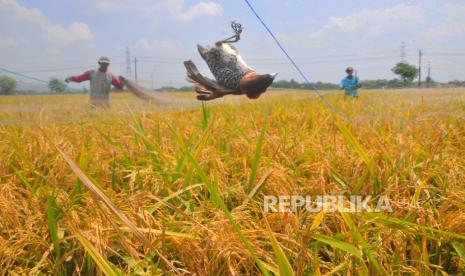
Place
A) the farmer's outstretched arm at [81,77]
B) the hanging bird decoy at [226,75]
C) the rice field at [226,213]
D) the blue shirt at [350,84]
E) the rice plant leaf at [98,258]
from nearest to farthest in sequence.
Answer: the hanging bird decoy at [226,75]
the rice plant leaf at [98,258]
the rice field at [226,213]
the blue shirt at [350,84]
the farmer's outstretched arm at [81,77]

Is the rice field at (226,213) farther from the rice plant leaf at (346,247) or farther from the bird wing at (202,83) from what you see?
the bird wing at (202,83)

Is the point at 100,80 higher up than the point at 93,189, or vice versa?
the point at 100,80

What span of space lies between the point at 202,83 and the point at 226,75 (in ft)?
0.14

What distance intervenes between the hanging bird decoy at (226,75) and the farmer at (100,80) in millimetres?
571

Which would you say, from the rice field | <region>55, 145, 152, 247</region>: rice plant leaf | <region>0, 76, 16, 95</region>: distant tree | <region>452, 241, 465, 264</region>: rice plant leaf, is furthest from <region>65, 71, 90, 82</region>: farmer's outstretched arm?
<region>452, 241, 465, 264</region>: rice plant leaf

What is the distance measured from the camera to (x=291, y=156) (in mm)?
1453

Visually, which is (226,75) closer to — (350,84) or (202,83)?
(202,83)

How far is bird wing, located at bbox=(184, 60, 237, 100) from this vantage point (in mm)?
394

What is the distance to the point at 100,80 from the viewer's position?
1422mm

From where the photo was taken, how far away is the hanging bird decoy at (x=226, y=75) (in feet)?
1.14

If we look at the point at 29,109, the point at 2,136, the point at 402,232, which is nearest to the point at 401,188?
the point at 402,232

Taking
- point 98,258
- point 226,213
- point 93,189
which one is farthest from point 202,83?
point 98,258

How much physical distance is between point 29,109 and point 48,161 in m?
1.14

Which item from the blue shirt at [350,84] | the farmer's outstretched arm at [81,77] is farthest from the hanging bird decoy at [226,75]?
the farmer's outstretched arm at [81,77]
